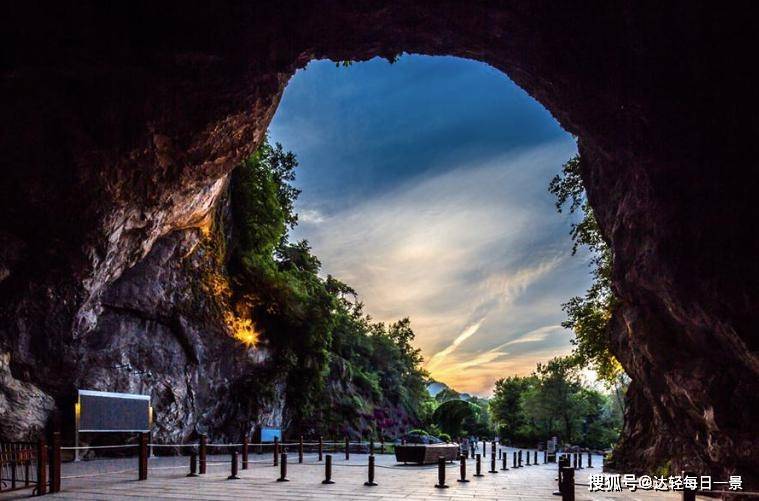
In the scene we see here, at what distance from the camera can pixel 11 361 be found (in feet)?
48.7

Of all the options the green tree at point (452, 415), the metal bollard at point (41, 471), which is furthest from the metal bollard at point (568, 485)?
the green tree at point (452, 415)

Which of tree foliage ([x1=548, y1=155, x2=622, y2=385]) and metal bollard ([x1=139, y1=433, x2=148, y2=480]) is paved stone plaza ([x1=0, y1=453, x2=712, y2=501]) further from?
tree foliage ([x1=548, y1=155, x2=622, y2=385])

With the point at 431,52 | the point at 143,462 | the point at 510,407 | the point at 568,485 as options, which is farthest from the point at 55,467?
the point at 510,407

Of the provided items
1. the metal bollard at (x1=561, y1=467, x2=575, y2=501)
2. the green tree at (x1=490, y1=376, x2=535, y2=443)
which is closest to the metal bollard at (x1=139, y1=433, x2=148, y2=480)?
the metal bollard at (x1=561, y1=467, x2=575, y2=501)

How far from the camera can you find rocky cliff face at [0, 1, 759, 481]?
941 centimetres

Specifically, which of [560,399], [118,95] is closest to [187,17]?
[118,95]

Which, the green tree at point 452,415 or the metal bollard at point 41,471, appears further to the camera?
the green tree at point 452,415

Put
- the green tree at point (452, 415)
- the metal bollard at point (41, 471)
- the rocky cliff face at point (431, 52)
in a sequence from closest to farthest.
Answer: the metal bollard at point (41, 471) → the rocky cliff face at point (431, 52) → the green tree at point (452, 415)

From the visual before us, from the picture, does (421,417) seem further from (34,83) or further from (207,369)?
(34,83)

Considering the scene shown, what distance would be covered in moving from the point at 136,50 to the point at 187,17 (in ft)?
5.27

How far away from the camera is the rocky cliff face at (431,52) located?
9.41 m

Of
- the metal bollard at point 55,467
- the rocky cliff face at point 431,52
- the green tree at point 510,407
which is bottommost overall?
the green tree at point 510,407

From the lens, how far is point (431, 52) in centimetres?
1294

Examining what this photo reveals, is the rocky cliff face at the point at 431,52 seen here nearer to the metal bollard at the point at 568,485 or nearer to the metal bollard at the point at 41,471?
the metal bollard at the point at 568,485
